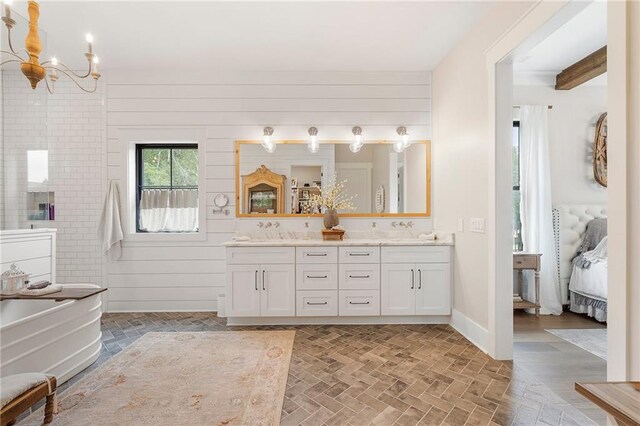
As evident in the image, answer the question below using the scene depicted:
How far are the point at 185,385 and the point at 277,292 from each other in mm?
1470

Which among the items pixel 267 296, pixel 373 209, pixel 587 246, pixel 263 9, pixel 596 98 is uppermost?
pixel 263 9

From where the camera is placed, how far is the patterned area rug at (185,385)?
2049mm

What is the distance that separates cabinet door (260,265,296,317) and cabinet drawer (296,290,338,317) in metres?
0.08

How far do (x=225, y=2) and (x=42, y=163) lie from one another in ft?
10.8

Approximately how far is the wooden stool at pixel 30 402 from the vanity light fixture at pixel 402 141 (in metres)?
4.15

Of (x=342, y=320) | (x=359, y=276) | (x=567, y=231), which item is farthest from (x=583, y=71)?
(x=342, y=320)

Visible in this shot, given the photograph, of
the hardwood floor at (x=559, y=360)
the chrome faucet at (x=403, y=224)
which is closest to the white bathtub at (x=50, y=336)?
the chrome faucet at (x=403, y=224)

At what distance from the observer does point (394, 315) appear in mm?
3793

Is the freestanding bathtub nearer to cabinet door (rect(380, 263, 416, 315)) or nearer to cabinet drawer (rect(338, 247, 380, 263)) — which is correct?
cabinet drawer (rect(338, 247, 380, 263))

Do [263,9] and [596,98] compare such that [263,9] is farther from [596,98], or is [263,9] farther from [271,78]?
[596,98]

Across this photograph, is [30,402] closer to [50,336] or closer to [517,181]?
[50,336]

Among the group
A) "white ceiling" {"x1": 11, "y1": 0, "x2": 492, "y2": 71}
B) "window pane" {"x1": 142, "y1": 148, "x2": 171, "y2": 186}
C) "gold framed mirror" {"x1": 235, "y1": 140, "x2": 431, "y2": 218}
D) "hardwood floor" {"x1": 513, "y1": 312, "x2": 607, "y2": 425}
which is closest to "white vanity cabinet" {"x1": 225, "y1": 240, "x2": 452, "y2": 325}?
"gold framed mirror" {"x1": 235, "y1": 140, "x2": 431, "y2": 218}

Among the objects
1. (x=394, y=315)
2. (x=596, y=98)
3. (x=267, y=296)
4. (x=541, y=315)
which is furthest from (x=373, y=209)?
(x=596, y=98)

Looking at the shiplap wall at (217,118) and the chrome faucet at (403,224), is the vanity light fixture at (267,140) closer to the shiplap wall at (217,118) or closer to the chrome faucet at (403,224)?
the shiplap wall at (217,118)
